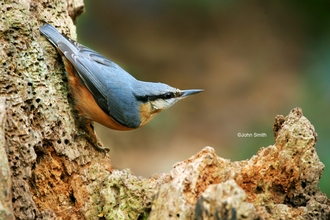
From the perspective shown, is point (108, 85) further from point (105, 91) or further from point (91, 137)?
point (91, 137)

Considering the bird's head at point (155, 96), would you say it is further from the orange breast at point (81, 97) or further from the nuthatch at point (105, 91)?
the orange breast at point (81, 97)

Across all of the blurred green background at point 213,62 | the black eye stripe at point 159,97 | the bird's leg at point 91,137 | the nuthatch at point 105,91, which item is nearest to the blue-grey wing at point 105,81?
the nuthatch at point 105,91

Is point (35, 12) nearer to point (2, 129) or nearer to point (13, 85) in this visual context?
point (13, 85)

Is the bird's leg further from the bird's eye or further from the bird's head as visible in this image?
the bird's eye

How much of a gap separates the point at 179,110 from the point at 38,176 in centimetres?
448

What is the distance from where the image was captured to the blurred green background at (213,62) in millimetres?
6887

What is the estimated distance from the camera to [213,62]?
26.1ft

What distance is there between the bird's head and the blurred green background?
228cm

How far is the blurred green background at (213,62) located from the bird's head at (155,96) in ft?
7.48

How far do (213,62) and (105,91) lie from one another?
167 inches

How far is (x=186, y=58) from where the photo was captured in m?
8.04

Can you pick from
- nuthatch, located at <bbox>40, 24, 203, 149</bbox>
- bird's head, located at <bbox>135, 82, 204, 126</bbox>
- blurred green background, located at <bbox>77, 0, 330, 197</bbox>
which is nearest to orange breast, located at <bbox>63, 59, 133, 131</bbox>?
nuthatch, located at <bbox>40, 24, 203, 149</bbox>

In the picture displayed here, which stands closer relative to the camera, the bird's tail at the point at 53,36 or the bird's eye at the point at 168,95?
the bird's tail at the point at 53,36

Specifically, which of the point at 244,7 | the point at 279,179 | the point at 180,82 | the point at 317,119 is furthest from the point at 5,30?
the point at 244,7
